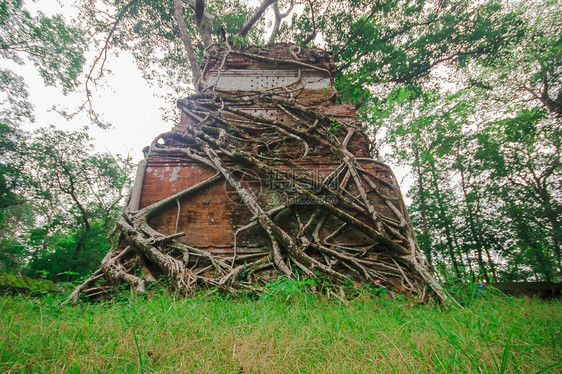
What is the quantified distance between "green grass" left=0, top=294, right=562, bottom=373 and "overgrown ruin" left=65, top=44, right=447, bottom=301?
1013 mm

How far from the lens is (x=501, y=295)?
8.24ft

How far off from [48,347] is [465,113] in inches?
479

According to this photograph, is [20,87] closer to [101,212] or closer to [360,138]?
[101,212]

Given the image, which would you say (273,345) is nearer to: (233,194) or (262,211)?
(262,211)

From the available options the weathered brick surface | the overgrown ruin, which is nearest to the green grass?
the overgrown ruin

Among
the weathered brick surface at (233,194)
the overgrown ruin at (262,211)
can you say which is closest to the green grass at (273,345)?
the overgrown ruin at (262,211)

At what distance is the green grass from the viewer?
1085 millimetres

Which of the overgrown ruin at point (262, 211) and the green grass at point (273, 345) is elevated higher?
the overgrown ruin at point (262, 211)

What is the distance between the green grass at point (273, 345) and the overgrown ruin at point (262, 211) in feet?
3.32

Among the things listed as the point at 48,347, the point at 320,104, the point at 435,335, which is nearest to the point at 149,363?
the point at 48,347

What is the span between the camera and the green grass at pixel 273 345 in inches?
42.7

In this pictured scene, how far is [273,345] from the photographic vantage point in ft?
4.25

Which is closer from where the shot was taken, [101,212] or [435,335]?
[435,335]

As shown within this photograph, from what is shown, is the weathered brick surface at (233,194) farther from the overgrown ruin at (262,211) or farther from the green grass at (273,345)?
the green grass at (273,345)
